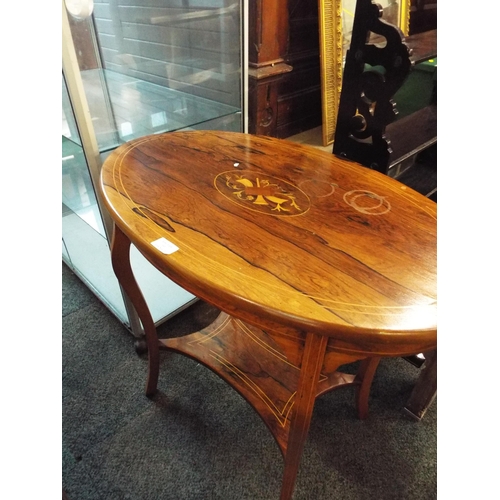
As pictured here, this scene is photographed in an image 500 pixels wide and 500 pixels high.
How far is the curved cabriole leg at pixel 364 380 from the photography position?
3.31ft

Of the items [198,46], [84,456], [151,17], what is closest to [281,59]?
[198,46]

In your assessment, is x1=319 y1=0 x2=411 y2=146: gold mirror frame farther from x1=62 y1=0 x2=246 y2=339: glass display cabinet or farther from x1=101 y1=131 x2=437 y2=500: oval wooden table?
x1=101 y1=131 x2=437 y2=500: oval wooden table

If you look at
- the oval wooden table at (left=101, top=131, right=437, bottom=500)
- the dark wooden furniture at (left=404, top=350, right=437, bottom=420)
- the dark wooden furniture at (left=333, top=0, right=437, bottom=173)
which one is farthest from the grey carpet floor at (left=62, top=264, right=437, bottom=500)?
the dark wooden furniture at (left=333, top=0, right=437, bottom=173)

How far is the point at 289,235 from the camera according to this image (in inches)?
25.1

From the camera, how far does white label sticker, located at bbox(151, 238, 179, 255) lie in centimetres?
58

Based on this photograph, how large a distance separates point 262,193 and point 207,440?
74cm

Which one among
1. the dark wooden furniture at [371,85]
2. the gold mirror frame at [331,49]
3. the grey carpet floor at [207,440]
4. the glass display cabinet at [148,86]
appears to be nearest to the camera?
the grey carpet floor at [207,440]

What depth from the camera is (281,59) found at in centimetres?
186

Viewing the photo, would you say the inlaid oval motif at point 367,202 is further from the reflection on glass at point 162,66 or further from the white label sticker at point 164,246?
the reflection on glass at point 162,66

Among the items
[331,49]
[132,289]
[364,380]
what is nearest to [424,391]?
[364,380]

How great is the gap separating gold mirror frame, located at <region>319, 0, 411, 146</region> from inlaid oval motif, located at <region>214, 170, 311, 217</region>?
51.6 inches

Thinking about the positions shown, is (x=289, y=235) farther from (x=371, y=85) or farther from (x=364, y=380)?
(x=371, y=85)

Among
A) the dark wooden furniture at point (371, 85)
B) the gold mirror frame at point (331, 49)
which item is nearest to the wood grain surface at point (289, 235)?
the dark wooden furniture at point (371, 85)
